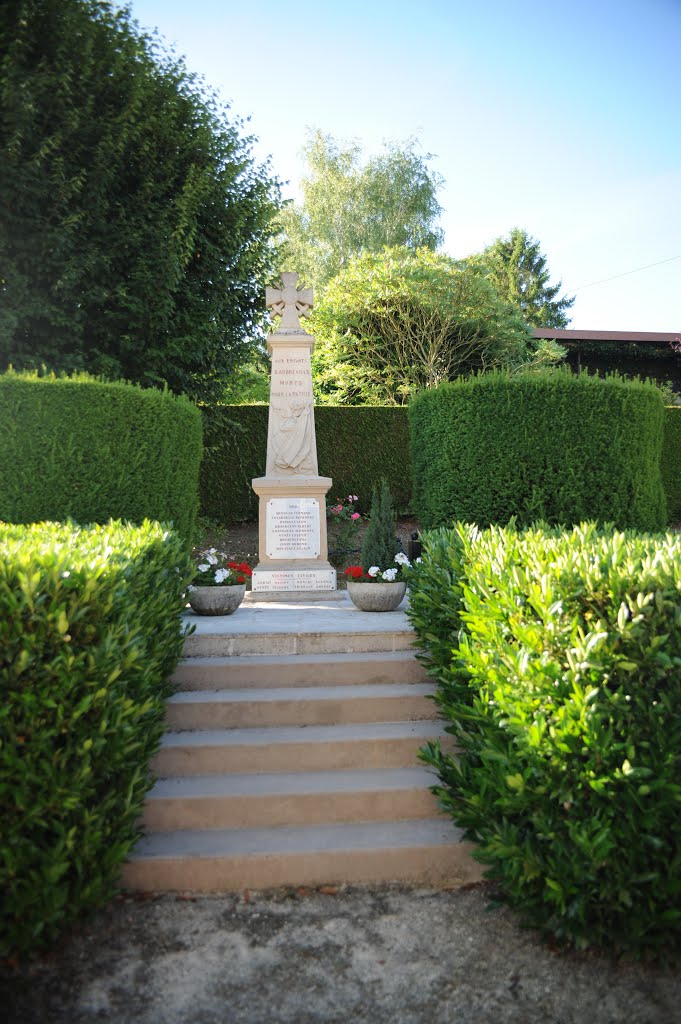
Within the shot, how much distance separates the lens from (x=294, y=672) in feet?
14.6

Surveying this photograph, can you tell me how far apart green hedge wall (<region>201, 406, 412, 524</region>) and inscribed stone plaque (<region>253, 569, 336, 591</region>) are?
568 cm

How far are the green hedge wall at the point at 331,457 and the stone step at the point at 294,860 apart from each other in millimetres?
10254

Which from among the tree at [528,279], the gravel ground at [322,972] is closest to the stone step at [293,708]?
the gravel ground at [322,972]

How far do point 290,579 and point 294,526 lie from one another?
0.67m

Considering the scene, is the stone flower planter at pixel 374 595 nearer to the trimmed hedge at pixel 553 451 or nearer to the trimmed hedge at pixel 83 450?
the trimmed hedge at pixel 553 451

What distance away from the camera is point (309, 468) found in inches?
329

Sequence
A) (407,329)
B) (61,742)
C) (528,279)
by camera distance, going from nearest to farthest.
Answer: (61,742)
(407,329)
(528,279)

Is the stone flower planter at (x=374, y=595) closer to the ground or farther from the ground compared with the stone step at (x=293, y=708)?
farther from the ground

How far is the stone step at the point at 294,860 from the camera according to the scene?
302 cm

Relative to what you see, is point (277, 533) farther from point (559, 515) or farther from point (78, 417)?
point (559, 515)

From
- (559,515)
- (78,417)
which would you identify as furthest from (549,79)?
(78,417)

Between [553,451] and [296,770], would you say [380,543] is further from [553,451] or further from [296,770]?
[296,770]

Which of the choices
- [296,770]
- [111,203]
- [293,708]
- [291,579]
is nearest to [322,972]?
[296,770]

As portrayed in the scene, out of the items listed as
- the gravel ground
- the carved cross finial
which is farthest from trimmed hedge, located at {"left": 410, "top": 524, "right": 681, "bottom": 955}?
the carved cross finial
